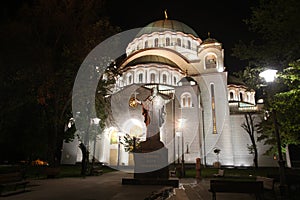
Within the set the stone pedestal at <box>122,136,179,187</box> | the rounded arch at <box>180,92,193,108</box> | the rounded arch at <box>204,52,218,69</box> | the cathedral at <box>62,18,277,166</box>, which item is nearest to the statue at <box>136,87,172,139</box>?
the stone pedestal at <box>122,136,179,187</box>

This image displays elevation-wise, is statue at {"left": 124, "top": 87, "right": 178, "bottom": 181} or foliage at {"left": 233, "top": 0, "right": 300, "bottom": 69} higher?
foliage at {"left": 233, "top": 0, "right": 300, "bottom": 69}

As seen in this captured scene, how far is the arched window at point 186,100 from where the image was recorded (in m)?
28.3

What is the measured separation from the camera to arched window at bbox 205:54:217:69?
112ft

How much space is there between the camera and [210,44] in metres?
33.8

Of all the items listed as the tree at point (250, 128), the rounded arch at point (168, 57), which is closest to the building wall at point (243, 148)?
the tree at point (250, 128)

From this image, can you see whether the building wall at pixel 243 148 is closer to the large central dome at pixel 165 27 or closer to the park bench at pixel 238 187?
the large central dome at pixel 165 27

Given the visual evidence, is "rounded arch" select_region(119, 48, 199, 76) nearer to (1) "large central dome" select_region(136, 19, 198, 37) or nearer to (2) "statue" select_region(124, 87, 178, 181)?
(1) "large central dome" select_region(136, 19, 198, 37)

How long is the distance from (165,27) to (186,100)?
18.2 meters

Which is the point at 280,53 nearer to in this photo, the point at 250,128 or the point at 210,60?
the point at 250,128

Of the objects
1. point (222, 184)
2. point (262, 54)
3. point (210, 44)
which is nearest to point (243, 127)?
point (210, 44)

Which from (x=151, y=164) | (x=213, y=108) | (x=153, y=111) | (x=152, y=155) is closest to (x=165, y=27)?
(x=213, y=108)

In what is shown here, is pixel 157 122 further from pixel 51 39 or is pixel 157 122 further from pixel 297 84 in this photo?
pixel 51 39

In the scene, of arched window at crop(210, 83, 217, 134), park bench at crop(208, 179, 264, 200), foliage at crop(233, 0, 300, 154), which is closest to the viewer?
park bench at crop(208, 179, 264, 200)

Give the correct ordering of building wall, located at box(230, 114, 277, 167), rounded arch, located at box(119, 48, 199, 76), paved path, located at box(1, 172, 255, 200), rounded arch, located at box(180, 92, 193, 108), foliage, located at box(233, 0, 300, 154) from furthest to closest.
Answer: rounded arch, located at box(119, 48, 199, 76) → building wall, located at box(230, 114, 277, 167) → rounded arch, located at box(180, 92, 193, 108) → foliage, located at box(233, 0, 300, 154) → paved path, located at box(1, 172, 255, 200)
